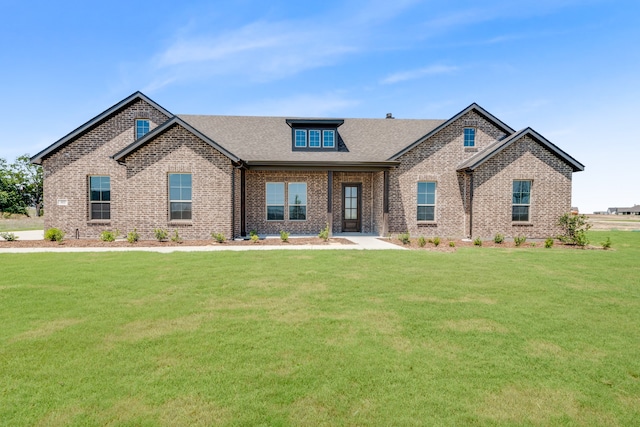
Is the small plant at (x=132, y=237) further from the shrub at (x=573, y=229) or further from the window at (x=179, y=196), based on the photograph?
the shrub at (x=573, y=229)

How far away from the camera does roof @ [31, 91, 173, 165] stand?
15773 mm

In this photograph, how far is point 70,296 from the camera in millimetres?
6223

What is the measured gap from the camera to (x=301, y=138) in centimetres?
1808

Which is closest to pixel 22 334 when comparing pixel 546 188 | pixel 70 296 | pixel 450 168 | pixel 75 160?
pixel 70 296

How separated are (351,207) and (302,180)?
3046mm

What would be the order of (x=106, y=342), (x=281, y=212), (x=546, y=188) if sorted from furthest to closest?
(x=281, y=212) → (x=546, y=188) → (x=106, y=342)

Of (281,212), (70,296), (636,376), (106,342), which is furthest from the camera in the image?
(281,212)

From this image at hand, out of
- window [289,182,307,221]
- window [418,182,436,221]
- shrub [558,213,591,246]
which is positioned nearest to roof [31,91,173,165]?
window [289,182,307,221]

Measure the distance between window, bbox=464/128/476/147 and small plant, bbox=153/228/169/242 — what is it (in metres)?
14.9

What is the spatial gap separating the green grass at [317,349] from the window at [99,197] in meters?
9.04

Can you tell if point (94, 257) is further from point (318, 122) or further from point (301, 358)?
point (318, 122)

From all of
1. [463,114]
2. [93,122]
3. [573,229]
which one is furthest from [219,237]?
[573,229]

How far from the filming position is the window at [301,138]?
18.0 meters

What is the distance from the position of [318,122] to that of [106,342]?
1518 cm
